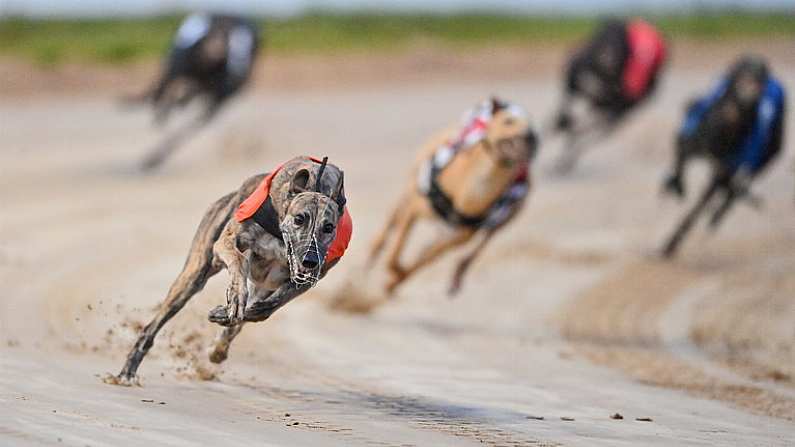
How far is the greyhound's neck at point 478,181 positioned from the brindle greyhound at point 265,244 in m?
2.56

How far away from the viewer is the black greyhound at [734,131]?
9.98m

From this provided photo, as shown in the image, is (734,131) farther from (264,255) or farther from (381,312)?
(264,255)

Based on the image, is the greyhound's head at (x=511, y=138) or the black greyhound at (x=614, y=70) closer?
the greyhound's head at (x=511, y=138)

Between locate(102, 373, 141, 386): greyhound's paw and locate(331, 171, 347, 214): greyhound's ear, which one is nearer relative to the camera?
locate(331, 171, 347, 214): greyhound's ear

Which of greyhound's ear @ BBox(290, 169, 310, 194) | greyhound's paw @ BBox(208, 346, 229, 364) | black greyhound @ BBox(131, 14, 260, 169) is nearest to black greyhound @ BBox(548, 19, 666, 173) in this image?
black greyhound @ BBox(131, 14, 260, 169)

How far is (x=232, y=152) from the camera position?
1331 cm

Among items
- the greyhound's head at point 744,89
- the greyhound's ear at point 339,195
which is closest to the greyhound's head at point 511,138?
the greyhound's head at point 744,89

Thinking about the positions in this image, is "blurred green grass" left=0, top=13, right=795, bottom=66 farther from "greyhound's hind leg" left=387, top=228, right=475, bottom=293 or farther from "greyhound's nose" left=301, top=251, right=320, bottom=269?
"greyhound's nose" left=301, top=251, right=320, bottom=269

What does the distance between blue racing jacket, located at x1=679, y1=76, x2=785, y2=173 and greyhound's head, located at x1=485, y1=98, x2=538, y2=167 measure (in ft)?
8.28

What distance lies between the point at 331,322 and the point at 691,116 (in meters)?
3.51

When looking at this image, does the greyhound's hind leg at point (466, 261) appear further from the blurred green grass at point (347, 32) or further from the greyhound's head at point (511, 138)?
the blurred green grass at point (347, 32)

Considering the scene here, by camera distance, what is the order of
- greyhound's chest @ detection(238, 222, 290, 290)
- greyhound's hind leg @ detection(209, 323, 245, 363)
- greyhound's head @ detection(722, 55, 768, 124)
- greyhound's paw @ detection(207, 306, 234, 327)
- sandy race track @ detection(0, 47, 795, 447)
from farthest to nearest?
greyhound's head @ detection(722, 55, 768, 124)
greyhound's hind leg @ detection(209, 323, 245, 363)
sandy race track @ detection(0, 47, 795, 447)
greyhound's chest @ detection(238, 222, 290, 290)
greyhound's paw @ detection(207, 306, 234, 327)

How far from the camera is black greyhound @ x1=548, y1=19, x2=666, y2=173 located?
12938 mm

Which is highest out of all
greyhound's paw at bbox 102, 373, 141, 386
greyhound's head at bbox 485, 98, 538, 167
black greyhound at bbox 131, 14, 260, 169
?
black greyhound at bbox 131, 14, 260, 169
